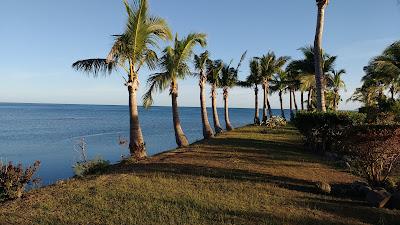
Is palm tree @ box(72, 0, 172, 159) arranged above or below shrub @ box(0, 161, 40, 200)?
above

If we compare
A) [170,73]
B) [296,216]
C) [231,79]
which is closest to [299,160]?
[296,216]

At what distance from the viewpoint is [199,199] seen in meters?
8.70

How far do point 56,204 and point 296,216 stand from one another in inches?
206

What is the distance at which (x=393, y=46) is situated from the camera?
77.1 ft

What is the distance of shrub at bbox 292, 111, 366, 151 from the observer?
55.1ft

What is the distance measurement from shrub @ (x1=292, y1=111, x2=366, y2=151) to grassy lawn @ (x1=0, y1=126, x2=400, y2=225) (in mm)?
3964

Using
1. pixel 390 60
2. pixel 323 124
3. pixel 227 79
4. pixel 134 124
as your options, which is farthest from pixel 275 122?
pixel 134 124

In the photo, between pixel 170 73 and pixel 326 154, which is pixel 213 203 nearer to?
pixel 326 154

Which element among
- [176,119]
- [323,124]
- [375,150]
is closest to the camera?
[375,150]

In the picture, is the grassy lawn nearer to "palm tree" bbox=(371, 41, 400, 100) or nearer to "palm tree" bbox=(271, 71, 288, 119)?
"palm tree" bbox=(371, 41, 400, 100)

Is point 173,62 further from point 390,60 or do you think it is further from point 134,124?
point 390,60

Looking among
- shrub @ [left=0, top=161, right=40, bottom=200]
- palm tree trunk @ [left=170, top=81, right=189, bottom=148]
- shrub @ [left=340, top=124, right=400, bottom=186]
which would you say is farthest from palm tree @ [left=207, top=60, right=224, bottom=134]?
shrub @ [left=0, top=161, right=40, bottom=200]

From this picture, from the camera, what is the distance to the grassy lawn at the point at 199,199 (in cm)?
749

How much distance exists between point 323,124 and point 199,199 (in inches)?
414
